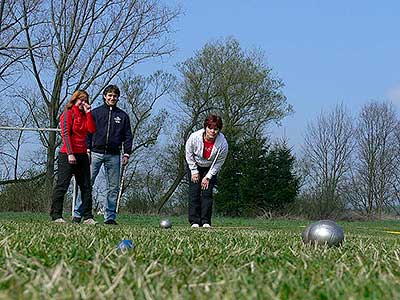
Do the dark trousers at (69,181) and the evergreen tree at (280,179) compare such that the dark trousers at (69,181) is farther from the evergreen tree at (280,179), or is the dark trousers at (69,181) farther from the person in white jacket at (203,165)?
the evergreen tree at (280,179)

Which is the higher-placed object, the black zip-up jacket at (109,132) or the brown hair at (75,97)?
the brown hair at (75,97)

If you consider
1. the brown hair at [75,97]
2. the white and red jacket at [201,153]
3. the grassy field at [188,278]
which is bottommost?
the grassy field at [188,278]

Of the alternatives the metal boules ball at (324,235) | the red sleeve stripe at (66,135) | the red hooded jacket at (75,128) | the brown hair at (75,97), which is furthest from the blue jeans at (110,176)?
the metal boules ball at (324,235)

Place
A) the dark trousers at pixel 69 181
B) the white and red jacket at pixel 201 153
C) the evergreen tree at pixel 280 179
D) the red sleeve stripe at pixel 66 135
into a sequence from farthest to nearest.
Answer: the evergreen tree at pixel 280 179 < the white and red jacket at pixel 201 153 < the dark trousers at pixel 69 181 < the red sleeve stripe at pixel 66 135

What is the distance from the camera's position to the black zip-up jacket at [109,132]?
9.62 m

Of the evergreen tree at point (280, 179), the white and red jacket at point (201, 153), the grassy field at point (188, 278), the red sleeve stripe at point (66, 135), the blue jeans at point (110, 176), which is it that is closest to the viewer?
the grassy field at point (188, 278)

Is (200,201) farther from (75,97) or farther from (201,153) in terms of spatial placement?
(75,97)

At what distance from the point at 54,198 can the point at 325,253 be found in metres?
6.30

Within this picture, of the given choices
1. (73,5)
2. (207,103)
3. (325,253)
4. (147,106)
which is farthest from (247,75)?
(325,253)

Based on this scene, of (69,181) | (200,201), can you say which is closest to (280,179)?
(200,201)

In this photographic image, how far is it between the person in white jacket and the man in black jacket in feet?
3.08

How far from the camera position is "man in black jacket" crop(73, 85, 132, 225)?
962 cm

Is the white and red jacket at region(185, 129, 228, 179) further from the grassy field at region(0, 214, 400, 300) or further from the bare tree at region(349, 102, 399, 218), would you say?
the bare tree at region(349, 102, 399, 218)

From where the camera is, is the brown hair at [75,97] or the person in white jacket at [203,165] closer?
the brown hair at [75,97]
